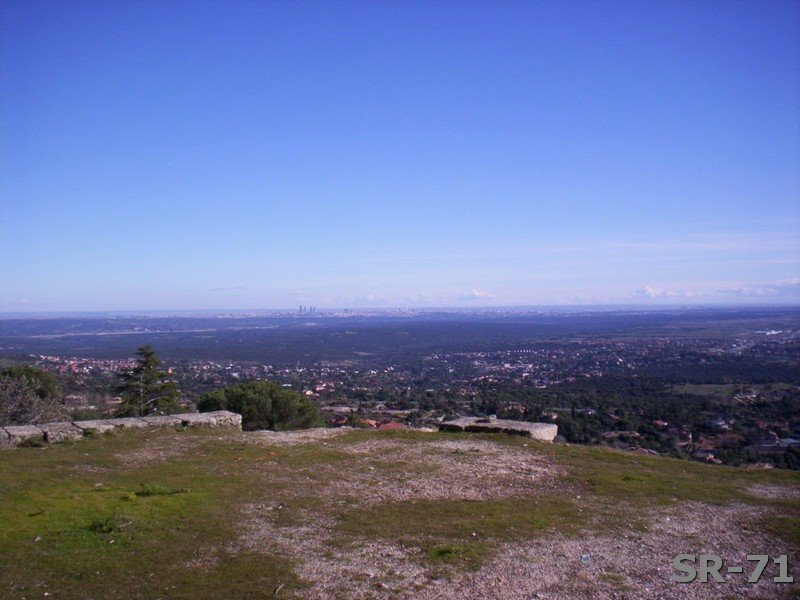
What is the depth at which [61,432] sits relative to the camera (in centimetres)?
1233

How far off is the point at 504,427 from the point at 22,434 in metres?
10.1

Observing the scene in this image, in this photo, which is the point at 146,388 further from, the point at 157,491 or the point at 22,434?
the point at 157,491

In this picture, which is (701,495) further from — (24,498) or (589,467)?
(24,498)

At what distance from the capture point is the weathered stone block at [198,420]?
557 inches

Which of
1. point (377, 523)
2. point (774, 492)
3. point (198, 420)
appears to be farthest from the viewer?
point (198, 420)

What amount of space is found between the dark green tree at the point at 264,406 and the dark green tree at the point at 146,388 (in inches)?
319

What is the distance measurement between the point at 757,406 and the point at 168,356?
2184 inches

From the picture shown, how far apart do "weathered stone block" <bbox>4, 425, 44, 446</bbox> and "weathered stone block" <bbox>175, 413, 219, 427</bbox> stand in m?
2.98

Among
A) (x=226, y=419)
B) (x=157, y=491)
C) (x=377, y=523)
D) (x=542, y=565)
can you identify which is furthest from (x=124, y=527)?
(x=226, y=419)

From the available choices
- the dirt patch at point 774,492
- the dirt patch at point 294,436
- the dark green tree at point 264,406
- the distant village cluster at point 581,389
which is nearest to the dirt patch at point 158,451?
the dirt patch at point 294,436

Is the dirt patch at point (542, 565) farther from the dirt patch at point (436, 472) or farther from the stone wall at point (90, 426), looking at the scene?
the stone wall at point (90, 426)

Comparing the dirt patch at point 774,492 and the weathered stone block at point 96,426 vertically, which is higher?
the weathered stone block at point 96,426

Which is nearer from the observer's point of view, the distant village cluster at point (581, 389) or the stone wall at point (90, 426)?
the stone wall at point (90, 426)

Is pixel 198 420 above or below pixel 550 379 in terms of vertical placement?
above
